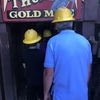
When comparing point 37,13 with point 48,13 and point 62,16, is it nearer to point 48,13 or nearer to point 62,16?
point 48,13

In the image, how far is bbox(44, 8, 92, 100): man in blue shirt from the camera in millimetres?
3484

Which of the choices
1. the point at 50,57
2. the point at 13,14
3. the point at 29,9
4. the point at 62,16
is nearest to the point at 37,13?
the point at 29,9

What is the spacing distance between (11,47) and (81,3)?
1.32m

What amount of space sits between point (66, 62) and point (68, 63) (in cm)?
2

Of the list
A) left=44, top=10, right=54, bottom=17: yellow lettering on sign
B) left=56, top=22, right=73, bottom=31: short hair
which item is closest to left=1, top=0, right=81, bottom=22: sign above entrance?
left=44, top=10, right=54, bottom=17: yellow lettering on sign

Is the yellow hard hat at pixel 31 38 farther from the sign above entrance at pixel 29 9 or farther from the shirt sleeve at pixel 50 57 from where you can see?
the shirt sleeve at pixel 50 57

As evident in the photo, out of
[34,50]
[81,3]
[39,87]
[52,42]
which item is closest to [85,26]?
[81,3]

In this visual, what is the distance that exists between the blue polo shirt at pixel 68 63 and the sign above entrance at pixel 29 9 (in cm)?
135

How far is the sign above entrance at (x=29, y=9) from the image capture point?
482cm

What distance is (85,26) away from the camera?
193 inches

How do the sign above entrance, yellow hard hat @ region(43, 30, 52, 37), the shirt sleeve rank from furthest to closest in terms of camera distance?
yellow hard hat @ region(43, 30, 52, 37)
the sign above entrance
the shirt sleeve

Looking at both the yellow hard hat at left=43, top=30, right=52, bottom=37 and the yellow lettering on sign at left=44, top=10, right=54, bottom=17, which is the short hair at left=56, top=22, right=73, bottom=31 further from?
the yellow hard hat at left=43, top=30, right=52, bottom=37

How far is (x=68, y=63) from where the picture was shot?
138 inches

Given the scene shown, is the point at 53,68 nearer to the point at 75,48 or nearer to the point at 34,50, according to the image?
the point at 75,48
